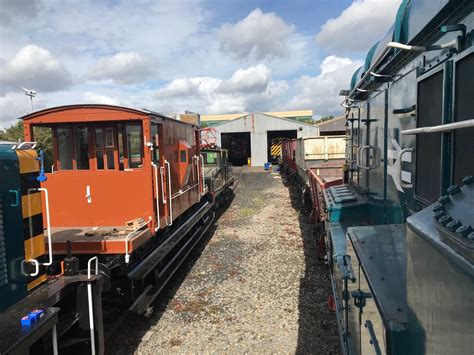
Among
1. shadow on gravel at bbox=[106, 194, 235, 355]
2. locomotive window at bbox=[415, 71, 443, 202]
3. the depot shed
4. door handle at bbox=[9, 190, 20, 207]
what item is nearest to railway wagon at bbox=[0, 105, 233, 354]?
door handle at bbox=[9, 190, 20, 207]

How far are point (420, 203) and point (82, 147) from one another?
16.0ft

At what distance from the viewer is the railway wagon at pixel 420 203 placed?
1.04 meters

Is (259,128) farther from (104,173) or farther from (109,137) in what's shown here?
(104,173)

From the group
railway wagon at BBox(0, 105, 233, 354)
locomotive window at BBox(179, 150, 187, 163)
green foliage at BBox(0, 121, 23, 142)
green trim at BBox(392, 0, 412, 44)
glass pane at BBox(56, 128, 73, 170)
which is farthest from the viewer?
green foliage at BBox(0, 121, 23, 142)

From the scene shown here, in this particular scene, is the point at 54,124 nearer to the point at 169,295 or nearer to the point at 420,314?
the point at 169,295

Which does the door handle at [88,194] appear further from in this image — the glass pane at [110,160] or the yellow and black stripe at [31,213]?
the yellow and black stripe at [31,213]

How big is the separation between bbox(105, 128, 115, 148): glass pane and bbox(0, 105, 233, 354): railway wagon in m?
0.02

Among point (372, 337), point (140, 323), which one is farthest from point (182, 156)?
point (372, 337)

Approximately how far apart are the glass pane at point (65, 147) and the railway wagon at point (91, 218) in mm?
15

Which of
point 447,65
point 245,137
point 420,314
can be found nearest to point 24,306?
point 420,314

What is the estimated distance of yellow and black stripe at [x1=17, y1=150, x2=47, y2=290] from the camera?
328cm

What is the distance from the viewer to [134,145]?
5734 mm

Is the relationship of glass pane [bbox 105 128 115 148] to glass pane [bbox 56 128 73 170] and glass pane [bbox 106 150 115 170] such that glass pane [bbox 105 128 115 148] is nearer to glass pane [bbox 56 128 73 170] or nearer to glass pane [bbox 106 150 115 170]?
glass pane [bbox 106 150 115 170]

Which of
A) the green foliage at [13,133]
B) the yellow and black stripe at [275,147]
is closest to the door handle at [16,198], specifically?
the green foliage at [13,133]
